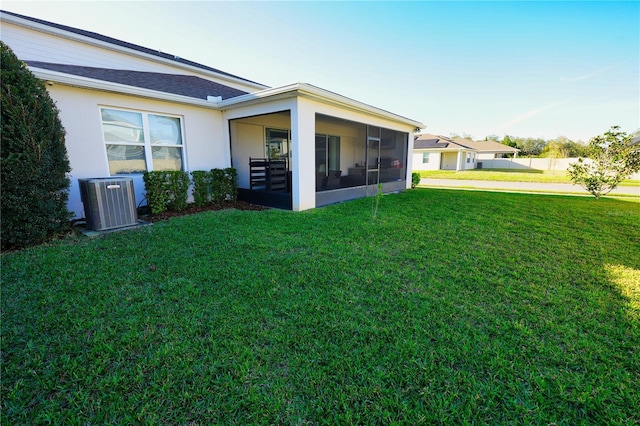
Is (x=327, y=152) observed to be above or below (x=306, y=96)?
below

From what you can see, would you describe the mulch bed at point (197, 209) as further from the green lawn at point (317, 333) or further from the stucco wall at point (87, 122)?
the green lawn at point (317, 333)

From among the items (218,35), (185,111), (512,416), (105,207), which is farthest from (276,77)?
(512,416)

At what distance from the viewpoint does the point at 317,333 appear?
2266 millimetres

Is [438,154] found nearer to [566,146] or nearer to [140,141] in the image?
[140,141]

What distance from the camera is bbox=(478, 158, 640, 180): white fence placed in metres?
26.9

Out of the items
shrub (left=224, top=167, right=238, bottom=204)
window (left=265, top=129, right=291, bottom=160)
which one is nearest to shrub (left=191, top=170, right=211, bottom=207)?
shrub (left=224, top=167, right=238, bottom=204)

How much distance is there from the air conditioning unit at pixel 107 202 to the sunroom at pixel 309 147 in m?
3.22

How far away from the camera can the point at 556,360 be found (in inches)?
77.7

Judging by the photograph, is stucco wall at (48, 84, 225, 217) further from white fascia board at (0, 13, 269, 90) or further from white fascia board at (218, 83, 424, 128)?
white fascia board at (0, 13, 269, 90)

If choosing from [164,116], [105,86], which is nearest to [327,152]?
[164,116]

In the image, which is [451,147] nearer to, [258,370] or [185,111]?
[185,111]

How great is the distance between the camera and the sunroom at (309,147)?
6.61m

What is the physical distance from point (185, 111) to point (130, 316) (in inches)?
242

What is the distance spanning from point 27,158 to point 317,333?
16.0 feet
